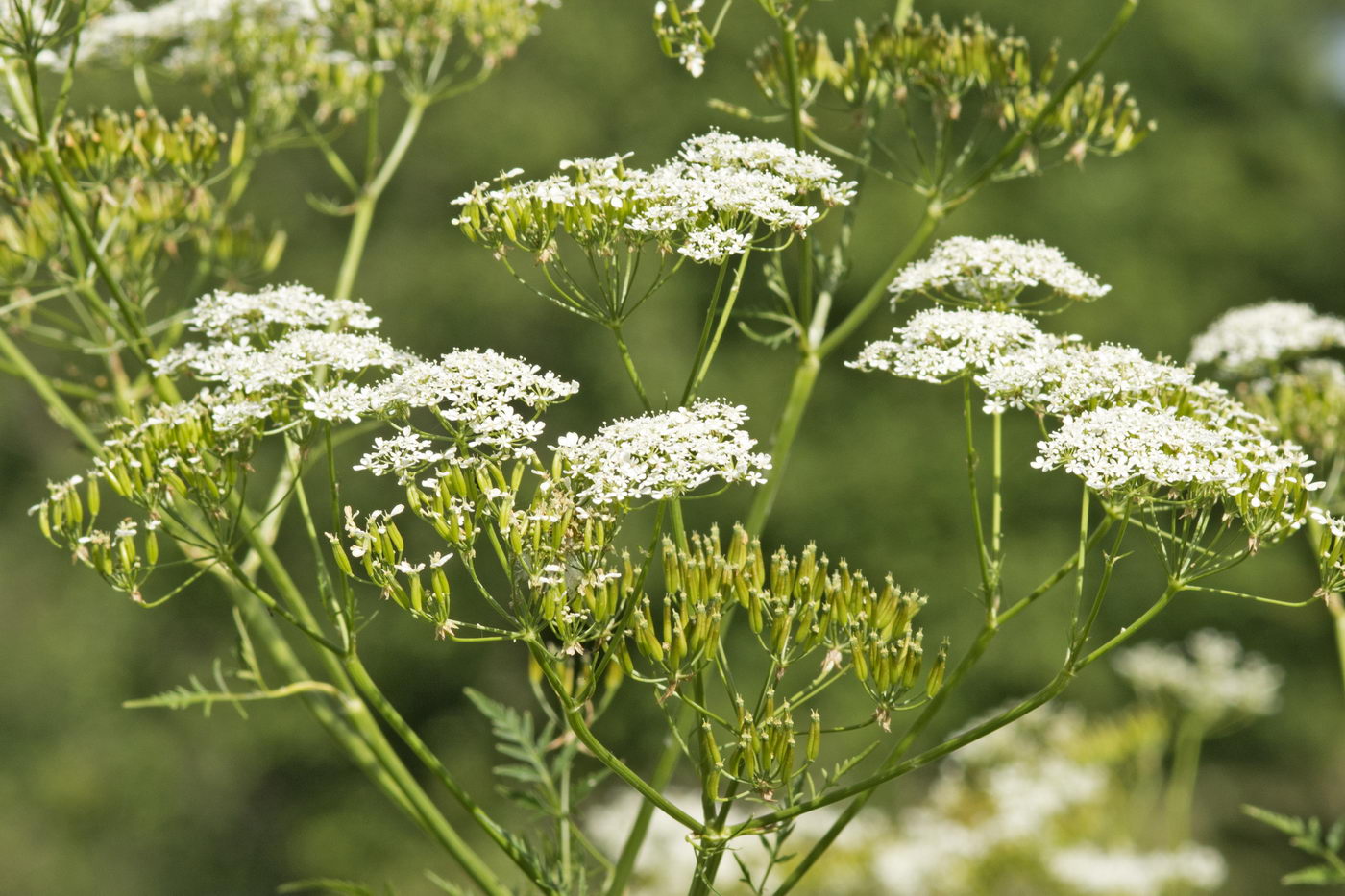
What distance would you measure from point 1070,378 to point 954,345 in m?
0.36

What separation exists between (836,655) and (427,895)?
76.5 feet

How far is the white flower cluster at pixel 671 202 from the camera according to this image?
2.92 m

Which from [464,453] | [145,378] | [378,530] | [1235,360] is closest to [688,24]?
[464,453]

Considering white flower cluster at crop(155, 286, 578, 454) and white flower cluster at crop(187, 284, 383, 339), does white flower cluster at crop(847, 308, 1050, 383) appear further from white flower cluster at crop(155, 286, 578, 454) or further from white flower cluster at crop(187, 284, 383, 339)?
white flower cluster at crop(187, 284, 383, 339)

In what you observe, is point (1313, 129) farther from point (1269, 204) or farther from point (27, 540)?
point (27, 540)

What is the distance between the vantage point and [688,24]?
328cm

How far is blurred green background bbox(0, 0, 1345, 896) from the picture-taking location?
23609mm

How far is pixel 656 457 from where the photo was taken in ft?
8.84

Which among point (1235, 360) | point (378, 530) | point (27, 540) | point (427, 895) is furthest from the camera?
point (27, 540)

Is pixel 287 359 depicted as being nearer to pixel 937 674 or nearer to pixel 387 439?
pixel 387 439

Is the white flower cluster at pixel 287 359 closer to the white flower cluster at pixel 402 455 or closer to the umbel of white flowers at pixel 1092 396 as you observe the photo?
the white flower cluster at pixel 402 455

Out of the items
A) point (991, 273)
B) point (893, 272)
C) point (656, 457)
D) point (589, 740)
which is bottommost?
point (589, 740)

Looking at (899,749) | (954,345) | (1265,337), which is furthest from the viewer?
(1265,337)

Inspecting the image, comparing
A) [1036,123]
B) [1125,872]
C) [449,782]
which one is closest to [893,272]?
[1036,123]
